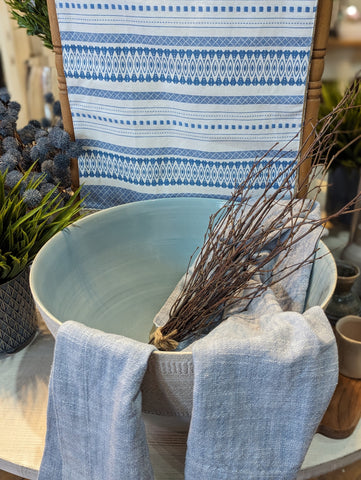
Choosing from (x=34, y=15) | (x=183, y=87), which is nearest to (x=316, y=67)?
(x=183, y=87)

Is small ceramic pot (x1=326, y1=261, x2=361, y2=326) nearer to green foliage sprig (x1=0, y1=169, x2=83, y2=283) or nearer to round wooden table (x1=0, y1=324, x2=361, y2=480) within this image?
round wooden table (x1=0, y1=324, x2=361, y2=480)

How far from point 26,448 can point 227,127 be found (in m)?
0.51

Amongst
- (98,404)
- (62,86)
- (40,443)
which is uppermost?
(62,86)

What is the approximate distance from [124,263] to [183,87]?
281 millimetres

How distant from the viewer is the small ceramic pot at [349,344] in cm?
60

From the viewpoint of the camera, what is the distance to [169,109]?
0.70m

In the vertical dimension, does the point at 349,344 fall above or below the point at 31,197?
below

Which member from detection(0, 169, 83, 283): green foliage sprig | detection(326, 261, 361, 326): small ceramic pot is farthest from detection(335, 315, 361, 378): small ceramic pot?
detection(0, 169, 83, 283): green foliage sprig

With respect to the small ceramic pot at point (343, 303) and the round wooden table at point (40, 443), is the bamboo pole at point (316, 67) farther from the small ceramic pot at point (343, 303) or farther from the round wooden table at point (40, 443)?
the round wooden table at point (40, 443)

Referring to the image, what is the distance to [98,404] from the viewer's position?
1.50ft

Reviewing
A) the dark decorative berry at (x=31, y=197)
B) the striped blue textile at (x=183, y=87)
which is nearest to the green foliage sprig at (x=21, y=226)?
the dark decorative berry at (x=31, y=197)

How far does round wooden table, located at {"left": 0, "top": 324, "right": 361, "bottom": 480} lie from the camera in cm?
55

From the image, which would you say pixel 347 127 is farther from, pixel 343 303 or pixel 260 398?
pixel 260 398

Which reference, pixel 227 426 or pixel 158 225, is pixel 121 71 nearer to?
pixel 158 225
